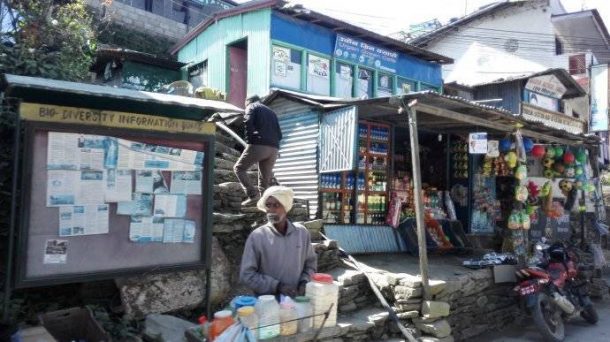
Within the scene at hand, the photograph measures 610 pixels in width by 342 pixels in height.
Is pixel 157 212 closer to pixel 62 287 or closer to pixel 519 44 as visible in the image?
pixel 62 287

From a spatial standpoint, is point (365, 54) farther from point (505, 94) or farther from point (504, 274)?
point (504, 274)

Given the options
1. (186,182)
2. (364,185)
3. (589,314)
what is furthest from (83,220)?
(589,314)

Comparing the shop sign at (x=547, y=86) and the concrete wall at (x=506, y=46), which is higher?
the concrete wall at (x=506, y=46)

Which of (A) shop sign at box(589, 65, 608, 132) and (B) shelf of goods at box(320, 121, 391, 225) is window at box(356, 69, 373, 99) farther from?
(A) shop sign at box(589, 65, 608, 132)

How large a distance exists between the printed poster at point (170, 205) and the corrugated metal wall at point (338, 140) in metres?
3.39

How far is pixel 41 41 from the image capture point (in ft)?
21.4

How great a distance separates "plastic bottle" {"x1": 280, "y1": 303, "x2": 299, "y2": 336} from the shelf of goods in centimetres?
427

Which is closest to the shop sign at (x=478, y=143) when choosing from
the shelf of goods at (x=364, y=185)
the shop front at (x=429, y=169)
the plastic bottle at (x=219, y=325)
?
the shop front at (x=429, y=169)

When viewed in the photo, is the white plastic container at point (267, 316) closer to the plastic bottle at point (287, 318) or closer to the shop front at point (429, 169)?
the plastic bottle at point (287, 318)

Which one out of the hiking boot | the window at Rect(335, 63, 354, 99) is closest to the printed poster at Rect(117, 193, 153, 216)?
the hiking boot

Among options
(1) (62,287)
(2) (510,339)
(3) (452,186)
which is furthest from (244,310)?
(3) (452,186)

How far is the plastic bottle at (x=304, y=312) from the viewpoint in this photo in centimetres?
415

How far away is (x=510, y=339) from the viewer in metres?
7.04

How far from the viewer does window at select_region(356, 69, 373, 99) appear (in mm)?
13289
